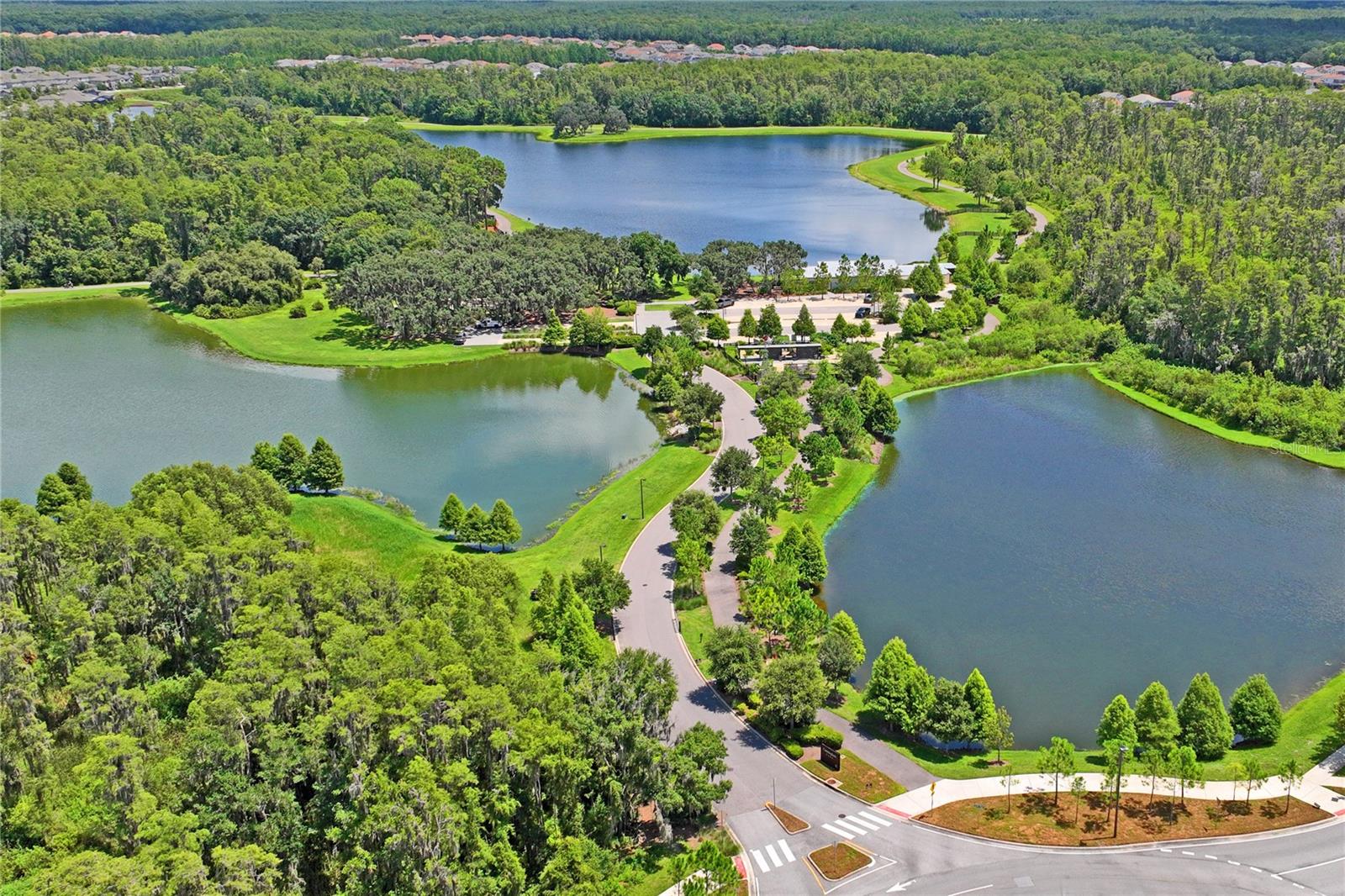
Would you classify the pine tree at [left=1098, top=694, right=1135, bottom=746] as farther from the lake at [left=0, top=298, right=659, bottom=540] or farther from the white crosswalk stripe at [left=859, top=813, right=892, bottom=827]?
the lake at [left=0, top=298, right=659, bottom=540]

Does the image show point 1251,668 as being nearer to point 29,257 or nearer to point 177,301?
point 177,301

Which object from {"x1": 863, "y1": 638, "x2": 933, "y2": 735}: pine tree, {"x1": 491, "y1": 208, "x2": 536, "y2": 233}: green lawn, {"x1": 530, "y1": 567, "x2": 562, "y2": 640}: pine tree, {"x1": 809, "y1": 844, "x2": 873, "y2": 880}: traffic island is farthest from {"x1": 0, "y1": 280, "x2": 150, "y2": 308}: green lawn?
{"x1": 809, "y1": 844, "x2": 873, "y2": 880}: traffic island

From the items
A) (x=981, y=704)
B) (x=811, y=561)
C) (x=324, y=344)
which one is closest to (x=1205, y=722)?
(x=981, y=704)

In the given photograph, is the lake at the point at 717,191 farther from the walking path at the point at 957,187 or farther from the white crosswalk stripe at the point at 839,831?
the white crosswalk stripe at the point at 839,831

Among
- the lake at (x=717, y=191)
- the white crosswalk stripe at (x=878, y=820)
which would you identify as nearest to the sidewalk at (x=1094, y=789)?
the white crosswalk stripe at (x=878, y=820)

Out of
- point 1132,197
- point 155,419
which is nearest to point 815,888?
point 155,419

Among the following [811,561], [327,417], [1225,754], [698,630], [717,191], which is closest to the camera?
[1225,754]

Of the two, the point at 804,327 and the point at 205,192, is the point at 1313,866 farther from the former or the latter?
the point at 205,192
